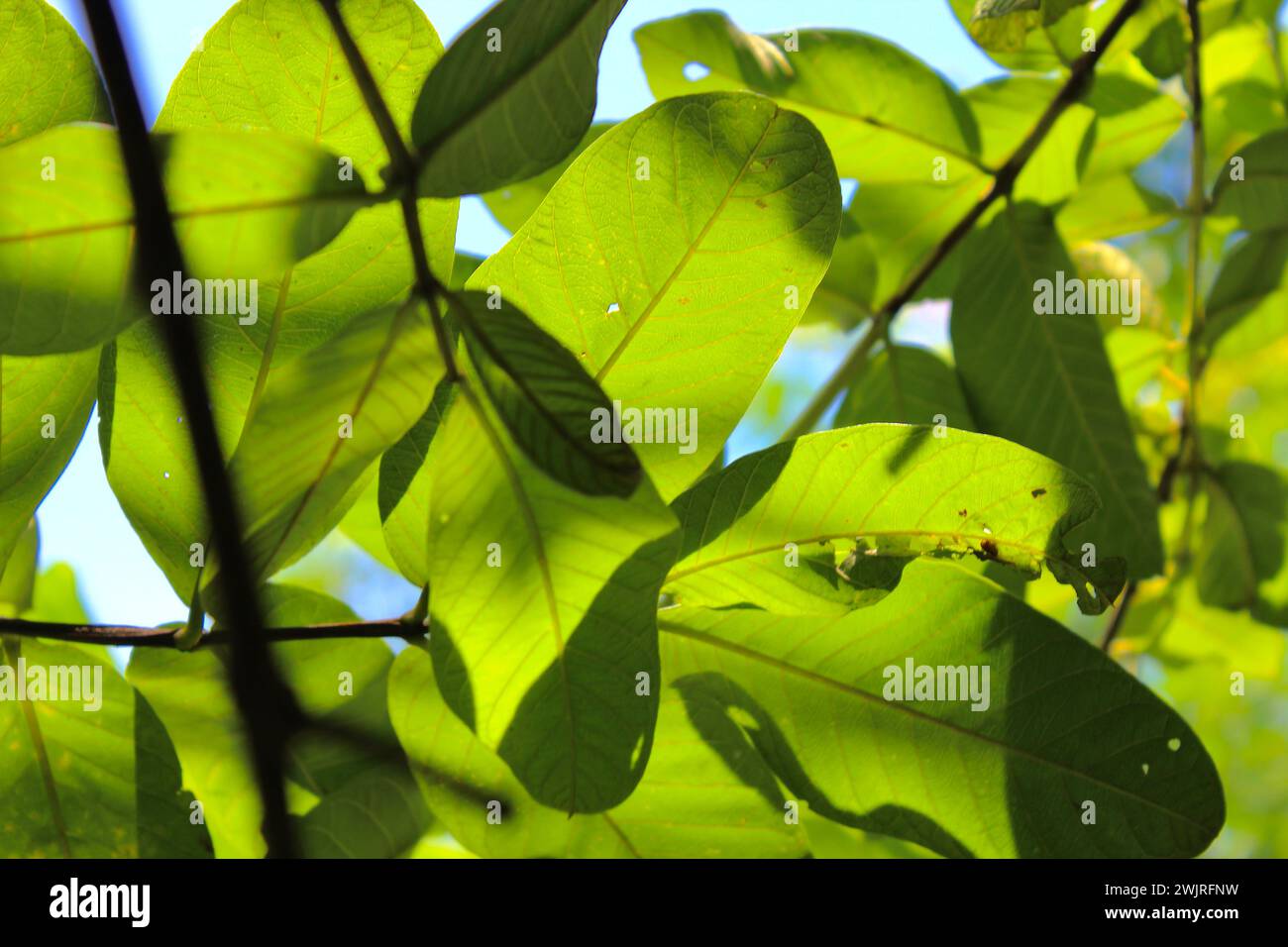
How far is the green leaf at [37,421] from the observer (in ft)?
2.58

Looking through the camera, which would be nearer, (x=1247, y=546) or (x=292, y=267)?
(x=292, y=267)

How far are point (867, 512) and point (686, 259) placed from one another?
0.23 metres

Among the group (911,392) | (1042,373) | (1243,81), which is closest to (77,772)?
(911,392)

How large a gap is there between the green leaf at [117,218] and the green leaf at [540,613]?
14 centimetres

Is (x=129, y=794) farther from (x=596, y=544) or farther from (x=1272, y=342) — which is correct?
(x=1272, y=342)

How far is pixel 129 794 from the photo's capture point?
0.84m

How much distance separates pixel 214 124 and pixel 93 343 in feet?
0.76

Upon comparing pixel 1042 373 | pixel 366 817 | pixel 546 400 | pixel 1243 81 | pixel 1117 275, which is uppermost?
pixel 1243 81

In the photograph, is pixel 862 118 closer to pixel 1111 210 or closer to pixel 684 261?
pixel 1111 210

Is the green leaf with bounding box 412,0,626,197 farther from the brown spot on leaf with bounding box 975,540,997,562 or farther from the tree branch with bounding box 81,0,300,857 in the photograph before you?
the brown spot on leaf with bounding box 975,540,997,562

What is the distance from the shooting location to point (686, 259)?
2.53 feet

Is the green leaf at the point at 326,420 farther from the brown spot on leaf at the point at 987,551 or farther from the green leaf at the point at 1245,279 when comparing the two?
the green leaf at the point at 1245,279

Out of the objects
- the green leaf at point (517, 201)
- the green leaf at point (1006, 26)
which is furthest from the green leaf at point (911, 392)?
the green leaf at point (517, 201)
